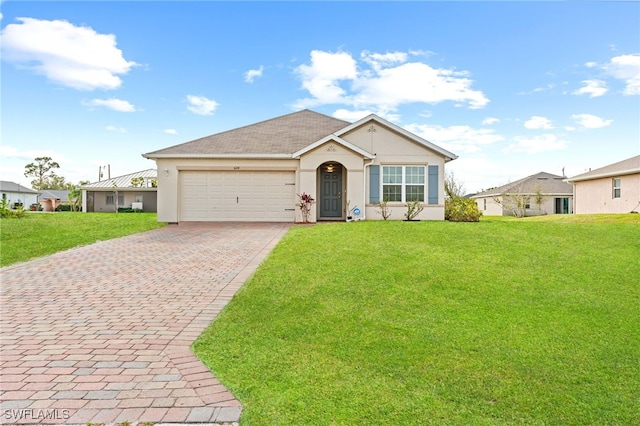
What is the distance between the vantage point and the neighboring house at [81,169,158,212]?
112 feet

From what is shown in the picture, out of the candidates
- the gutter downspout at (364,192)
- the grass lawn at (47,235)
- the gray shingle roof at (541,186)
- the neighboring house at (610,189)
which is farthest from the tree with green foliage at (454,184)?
the grass lawn at (47,235)

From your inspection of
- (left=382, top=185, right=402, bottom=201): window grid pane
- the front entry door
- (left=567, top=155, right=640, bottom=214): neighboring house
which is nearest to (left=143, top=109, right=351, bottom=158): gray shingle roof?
the front entry door

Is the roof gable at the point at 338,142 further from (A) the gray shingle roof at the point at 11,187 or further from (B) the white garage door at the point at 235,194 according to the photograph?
(A) the gray shingle roof at the point at 11,187

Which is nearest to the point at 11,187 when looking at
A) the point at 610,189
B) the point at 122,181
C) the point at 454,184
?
the point at 122,181

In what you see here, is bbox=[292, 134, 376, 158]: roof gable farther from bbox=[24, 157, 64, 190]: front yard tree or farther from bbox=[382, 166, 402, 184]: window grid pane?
bbox=[24, 157, 64, 190]: front yard tree

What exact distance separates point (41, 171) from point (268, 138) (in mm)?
75593

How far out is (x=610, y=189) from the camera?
24.1 m

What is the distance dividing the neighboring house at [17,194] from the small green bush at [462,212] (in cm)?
5767

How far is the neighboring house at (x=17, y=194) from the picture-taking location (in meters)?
51.4

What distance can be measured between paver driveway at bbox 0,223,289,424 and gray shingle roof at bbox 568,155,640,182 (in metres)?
23.6

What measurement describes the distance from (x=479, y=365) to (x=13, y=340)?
5413mm

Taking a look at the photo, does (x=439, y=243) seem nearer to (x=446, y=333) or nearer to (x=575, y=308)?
(x=575, y=308)

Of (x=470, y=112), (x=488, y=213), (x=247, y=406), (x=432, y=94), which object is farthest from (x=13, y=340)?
(x=488, y=213)

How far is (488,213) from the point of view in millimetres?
40469
